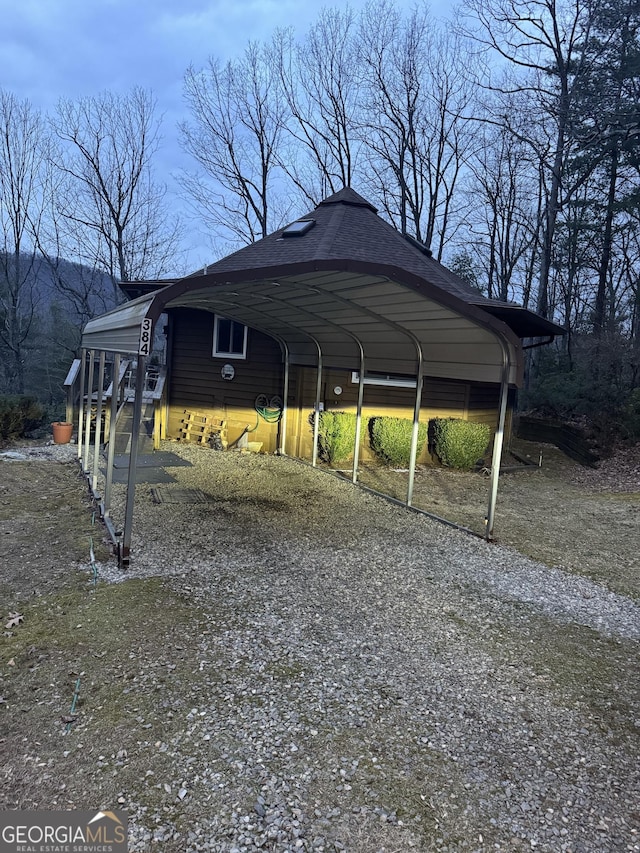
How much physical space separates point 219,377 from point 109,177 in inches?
460

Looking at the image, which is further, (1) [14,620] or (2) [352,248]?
(2) [352,248]

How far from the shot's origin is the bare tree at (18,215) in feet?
56.9

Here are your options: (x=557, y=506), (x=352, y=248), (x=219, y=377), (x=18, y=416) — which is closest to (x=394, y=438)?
(x=557, y=506)

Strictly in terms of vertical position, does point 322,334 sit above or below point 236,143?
below

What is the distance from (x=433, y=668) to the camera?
132 inches

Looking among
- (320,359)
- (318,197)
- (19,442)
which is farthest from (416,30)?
(19,442)

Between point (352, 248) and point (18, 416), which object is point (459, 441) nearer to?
point (352, 248)

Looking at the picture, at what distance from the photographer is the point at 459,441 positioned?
426 inches

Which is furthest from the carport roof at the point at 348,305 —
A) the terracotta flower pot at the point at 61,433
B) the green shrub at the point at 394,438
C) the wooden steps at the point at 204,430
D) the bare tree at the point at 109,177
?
the bare tree at the point at 109,177

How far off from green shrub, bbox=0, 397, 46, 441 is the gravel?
24.0 ft

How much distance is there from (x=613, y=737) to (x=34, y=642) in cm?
355

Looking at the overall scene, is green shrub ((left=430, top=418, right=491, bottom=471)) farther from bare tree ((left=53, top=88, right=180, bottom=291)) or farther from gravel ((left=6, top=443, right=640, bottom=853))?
bare tree ((left=53, top=88, right=180, bottom=291))

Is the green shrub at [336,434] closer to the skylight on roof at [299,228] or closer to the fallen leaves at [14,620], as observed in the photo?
the skylight on roof at [299,228]

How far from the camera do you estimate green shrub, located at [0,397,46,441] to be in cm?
1102
